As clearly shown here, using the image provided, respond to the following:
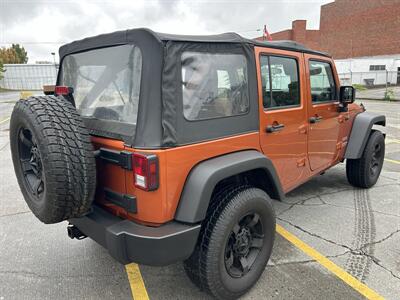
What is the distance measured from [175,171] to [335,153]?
283cm

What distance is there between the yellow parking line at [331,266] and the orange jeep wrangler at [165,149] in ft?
2.21

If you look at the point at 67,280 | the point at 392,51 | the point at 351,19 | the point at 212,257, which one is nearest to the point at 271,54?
the point at 212,257

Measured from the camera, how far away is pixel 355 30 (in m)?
39.5

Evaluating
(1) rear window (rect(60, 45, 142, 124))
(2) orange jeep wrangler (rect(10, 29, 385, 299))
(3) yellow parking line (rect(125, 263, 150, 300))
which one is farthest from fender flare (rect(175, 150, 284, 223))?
(3) yellow parking line (rect(125, 263, 150, 300))

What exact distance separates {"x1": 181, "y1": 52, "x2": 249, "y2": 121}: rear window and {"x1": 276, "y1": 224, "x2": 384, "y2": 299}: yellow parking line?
5.27ft

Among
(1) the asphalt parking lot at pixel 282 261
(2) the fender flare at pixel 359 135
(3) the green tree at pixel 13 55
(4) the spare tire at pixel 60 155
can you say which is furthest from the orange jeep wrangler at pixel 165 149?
(3) the green tree at pixel 13 55

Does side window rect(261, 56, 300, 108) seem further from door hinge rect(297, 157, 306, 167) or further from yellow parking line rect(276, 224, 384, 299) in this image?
yellow parking line rect(276, 224, 384, 299)

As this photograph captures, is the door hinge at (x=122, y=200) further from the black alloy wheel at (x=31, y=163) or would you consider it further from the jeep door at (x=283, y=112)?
the jeep door at (x=283, y=112)

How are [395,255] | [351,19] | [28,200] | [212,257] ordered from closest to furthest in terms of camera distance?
1. [212,257]
2. [28,200]
3. [395,255]
4. [351,19]

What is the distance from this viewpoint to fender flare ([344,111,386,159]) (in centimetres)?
435

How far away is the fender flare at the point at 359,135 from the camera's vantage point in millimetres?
4352

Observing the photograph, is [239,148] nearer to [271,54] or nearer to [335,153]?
[271,54]

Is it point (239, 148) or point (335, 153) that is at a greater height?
point (239, 148)

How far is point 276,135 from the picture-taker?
9.56 feet
